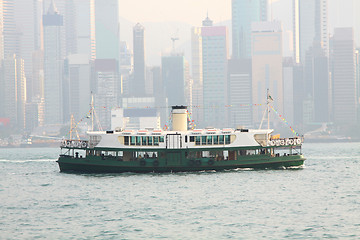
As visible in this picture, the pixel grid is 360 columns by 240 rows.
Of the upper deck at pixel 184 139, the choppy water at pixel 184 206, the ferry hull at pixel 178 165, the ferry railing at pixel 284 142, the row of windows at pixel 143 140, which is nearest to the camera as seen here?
the choppy water at pixel 184 206

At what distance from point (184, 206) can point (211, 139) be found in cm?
2142

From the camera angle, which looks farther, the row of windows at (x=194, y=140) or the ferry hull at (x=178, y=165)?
the row of windows at (x=194, y=140)

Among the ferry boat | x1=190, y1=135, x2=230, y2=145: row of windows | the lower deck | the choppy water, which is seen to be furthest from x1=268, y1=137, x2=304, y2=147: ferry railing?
x1=190, y1=135, x2=230, y2=145: row of windows

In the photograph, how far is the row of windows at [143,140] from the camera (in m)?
72.4

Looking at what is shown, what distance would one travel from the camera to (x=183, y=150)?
235 ft

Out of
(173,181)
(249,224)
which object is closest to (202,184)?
(173,181)

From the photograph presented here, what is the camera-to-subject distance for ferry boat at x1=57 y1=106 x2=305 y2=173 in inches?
2827

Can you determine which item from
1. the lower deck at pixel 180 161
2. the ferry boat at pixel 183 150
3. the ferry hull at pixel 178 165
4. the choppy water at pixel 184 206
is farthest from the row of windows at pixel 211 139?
the choppy water at pixel 184 206

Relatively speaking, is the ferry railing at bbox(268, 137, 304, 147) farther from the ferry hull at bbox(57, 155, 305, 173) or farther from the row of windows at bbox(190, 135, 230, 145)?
the row of windows at bbox(190, 135, 230, 145)

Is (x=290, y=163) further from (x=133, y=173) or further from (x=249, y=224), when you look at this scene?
(x=249, y=224)

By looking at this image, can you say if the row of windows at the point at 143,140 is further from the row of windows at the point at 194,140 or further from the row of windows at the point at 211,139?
the row of windows at the point at 211,139

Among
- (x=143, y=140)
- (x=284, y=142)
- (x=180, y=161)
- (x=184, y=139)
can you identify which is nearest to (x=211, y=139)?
(x=184, y=139)

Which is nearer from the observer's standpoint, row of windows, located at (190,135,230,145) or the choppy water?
the choppy water

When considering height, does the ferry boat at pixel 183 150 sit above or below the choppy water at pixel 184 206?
above
